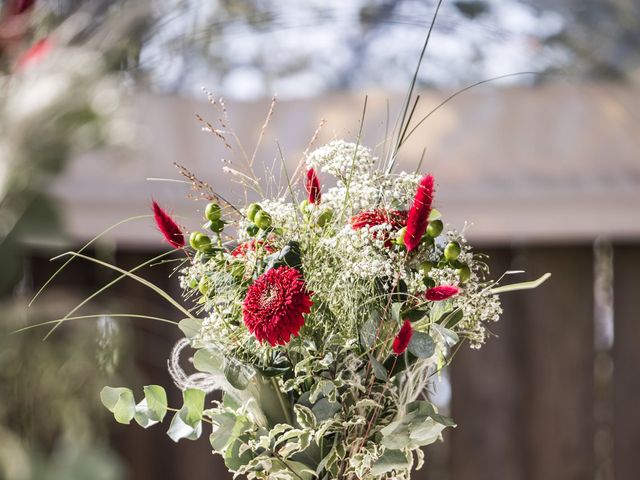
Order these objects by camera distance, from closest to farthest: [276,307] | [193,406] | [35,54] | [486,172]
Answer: [35,54]
[276,307]
[193,406]
[486,172]

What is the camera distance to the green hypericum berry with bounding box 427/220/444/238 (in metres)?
0.59

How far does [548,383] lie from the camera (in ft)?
6.21

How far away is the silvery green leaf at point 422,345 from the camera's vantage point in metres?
0.59

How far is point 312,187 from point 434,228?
4.2 inches

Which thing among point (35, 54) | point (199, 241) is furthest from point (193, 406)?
point (35, 54)

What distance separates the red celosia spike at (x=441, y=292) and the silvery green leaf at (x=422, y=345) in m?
0.04

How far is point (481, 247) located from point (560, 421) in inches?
16.8

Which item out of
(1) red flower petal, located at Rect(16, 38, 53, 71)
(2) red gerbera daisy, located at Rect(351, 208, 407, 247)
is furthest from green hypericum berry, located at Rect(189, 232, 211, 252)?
(1) red flower petal, located at Rect(16, 38, 53, 71)

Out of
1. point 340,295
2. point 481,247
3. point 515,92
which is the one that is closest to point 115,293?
point 481,247

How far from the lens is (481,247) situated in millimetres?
1862

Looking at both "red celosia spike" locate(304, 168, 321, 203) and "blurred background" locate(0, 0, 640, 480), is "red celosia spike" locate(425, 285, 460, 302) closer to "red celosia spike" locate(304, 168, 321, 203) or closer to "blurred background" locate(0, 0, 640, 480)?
"red celosia spike" locate(304, 168, 321, 203)

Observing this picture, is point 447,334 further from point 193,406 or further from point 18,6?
point 18,6

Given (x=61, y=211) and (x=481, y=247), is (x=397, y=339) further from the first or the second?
(x=481, y=247)

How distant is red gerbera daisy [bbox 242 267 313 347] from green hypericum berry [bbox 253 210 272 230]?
0.17ft
